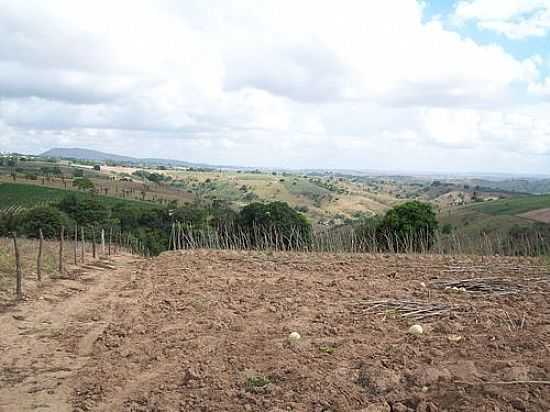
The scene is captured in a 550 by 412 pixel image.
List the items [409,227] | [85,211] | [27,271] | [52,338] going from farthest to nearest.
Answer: [85,211]
[409,227]
[27,271]
[52,338]

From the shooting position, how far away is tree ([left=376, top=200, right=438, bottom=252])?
2489 centimetres

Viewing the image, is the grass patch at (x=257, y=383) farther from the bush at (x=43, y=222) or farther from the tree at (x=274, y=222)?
the bush at (x=43, y=222)

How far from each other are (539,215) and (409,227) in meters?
29.3

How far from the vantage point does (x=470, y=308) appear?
7691mm

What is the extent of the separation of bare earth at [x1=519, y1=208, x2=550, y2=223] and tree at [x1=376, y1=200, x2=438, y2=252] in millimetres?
23743

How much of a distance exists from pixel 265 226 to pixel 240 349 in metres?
24.3

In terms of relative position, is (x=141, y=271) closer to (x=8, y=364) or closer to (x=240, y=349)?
(x=8, y=364)

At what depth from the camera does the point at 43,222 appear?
2938 centimetres

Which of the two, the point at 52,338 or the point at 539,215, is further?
the point at 539,215

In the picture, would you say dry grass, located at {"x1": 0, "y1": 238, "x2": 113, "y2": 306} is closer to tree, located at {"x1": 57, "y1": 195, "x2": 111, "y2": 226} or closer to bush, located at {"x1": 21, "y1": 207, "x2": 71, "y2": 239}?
bush, located at {"x1": 21, "y1": 207, "x2": 71, "y2": 239}

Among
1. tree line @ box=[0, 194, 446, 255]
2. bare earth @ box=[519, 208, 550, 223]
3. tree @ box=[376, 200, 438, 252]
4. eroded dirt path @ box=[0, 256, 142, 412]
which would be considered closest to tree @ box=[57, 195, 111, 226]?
tree line @ box=[0, 194, 446, 255]

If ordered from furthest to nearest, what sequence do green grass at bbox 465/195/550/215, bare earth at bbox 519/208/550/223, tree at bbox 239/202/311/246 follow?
→ green grass at bbox 465/195/550/215 < bare earth at bbox 519/208/550/223 < tree at bbox 239/202/311/246

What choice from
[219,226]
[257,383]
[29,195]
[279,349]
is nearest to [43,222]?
[219,226]

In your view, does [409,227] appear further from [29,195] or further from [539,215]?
[29,195]
